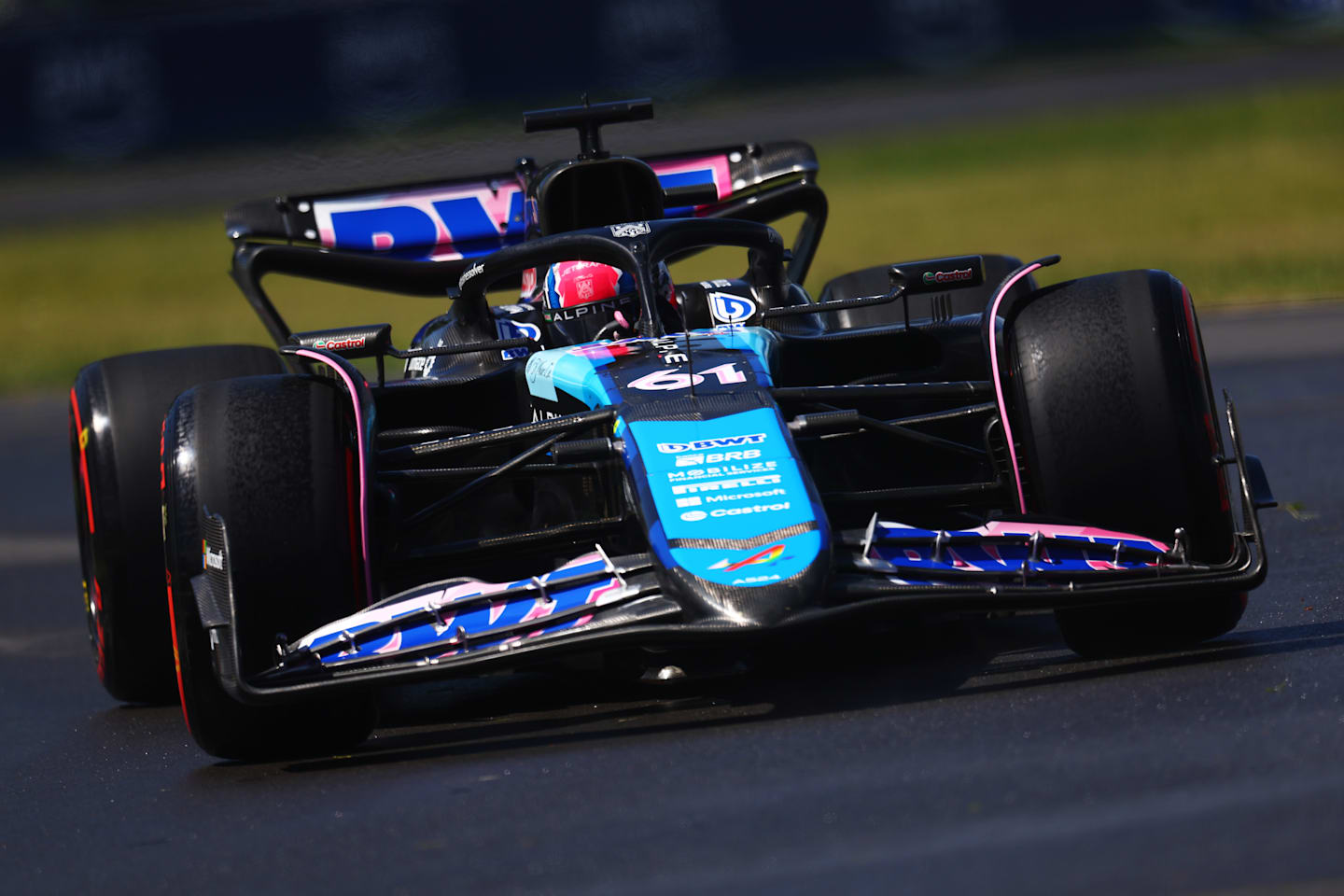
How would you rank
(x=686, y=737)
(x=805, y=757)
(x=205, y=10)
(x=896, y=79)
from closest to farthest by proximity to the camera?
(x=805, y=757) < (x=686, y=737) < (x=205, y=10) < (x=896, y=79)

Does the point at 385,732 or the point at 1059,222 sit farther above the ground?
the point at 385,732

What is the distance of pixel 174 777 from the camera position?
5.27 meters

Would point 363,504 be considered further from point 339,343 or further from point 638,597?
point 638,597

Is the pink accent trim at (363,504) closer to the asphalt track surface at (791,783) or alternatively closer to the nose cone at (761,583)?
the asphalt track surface at (791,783)

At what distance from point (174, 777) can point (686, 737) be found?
1.42m

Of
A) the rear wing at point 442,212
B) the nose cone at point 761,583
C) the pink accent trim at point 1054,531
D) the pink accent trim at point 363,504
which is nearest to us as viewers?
the nose cone at point 761,583

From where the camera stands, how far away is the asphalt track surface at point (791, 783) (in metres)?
3.59

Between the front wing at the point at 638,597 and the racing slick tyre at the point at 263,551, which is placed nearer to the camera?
the front wing at the point at 638,597

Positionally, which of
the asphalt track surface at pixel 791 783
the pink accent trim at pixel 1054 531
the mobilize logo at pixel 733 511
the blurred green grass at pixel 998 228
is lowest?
the blurred green grass at pixel 998 228

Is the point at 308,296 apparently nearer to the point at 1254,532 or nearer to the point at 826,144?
the point at 826,144

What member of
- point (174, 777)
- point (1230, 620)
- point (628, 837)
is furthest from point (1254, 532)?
point (174, 777)

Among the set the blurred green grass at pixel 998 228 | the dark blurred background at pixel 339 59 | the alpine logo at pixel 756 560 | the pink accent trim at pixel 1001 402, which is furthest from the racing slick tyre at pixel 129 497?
the dark blurred background at pixel 339 59

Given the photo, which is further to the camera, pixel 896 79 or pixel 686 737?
pixel 896 79

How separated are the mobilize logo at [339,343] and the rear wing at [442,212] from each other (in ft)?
8.52
